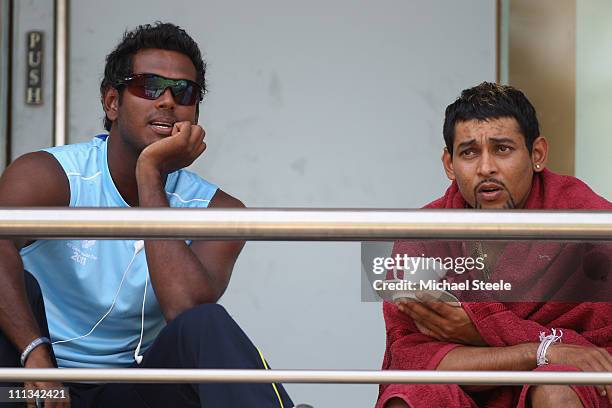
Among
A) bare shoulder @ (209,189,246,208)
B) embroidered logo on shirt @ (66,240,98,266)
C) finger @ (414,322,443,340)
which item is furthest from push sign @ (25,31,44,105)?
finger @ (414,322,443,340)

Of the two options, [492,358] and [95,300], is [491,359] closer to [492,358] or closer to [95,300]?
[492,358]

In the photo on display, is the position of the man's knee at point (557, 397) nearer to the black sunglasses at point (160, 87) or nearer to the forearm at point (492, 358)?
the forearm at point (492, 358)

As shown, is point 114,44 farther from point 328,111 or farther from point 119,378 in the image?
point 119,378

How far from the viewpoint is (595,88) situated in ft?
11.8

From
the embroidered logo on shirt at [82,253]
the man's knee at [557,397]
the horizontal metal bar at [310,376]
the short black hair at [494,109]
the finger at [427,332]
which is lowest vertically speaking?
the man's knee at [557,397]

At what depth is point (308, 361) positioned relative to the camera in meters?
3.53

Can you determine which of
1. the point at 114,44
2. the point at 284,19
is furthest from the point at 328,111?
the point at 114,44

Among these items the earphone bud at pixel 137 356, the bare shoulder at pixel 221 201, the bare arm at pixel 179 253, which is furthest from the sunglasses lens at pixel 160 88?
the earphone bud at pixel 137 356

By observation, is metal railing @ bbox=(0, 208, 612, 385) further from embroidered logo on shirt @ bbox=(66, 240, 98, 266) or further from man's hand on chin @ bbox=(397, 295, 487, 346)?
embroidered logo on shirt @ bbox=(66, 240, 98, 266)

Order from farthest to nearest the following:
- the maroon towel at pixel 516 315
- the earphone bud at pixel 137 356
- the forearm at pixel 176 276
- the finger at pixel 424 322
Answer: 1. the earphone bud at pixel 137 356
2. the forearm at pixel 176 276
3. the finger at pixel 424 322
4. the maroon towel at pixel 516 315

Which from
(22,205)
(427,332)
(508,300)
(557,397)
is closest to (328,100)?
(22,205)

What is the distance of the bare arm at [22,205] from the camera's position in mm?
1995

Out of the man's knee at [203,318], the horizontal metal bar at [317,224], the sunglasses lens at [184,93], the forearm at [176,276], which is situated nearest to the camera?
the horizontal metal bar at [317,224]

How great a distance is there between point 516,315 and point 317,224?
0.63m
